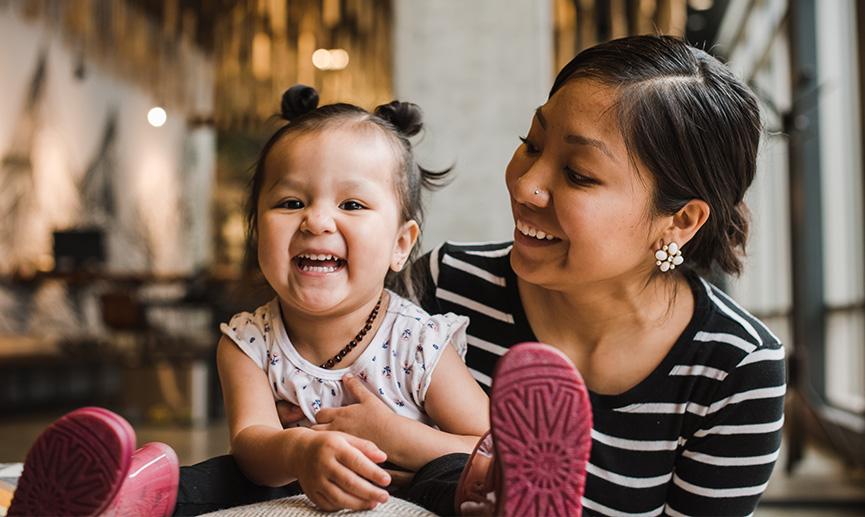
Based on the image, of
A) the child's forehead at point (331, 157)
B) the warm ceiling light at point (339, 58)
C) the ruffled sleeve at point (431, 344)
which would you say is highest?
the warm ceiling light at point (339, 58)

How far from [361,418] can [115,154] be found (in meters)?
10.5

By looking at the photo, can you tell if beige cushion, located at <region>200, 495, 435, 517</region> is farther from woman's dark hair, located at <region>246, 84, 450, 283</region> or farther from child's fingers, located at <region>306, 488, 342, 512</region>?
woman's dark hair, located at <region>246, 84, 450, 283</region>

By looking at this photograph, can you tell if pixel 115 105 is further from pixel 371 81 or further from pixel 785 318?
pixel 785 318

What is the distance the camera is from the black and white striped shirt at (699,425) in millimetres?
1265

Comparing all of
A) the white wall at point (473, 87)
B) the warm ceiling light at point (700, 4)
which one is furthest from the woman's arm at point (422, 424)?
the warm ceiling light at point (700, 4)

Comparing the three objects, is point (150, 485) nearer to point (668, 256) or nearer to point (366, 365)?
point (366, 365)

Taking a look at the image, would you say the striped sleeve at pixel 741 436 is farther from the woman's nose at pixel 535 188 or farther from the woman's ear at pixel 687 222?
the woman's nose at pixel 535 188

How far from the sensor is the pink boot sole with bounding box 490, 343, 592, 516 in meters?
0.80

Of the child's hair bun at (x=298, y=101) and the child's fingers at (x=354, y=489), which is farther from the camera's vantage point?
the child's hair bun at (x=298, y=101)

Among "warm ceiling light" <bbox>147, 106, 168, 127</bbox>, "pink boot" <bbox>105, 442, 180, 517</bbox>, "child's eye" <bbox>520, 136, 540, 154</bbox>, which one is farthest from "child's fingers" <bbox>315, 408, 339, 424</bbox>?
"warm ceiling light" <bbox>147, 106, 168, 127</bbox>

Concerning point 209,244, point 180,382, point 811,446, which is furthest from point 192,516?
point 209,244

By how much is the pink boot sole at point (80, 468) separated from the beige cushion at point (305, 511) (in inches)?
6.3

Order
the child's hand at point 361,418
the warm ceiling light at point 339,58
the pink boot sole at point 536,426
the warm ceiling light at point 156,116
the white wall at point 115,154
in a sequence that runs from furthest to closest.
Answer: the warm ceiling light at point 156,116
the warm ceiling light at point 339,58
the white wall at point 115,154
the child's hand at point 361,418
the pink boot sole at point 536,426

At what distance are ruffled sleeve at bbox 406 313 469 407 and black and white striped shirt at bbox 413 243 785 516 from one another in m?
0.13
